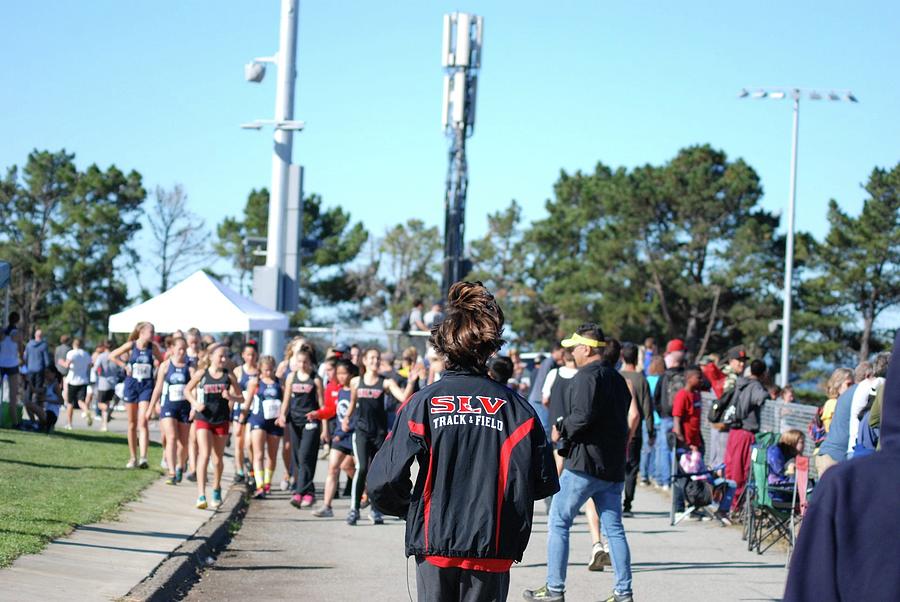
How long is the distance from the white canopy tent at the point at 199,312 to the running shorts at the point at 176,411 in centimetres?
324

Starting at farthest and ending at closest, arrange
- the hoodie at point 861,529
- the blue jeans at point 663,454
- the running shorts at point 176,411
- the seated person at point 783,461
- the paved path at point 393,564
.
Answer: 1. the blue jeans at point 663,454
2. the running shorts at point 176,411
3. the seated person at point 783,461
4. the paved path at point 393,564
5. the hoodie at point 861,529

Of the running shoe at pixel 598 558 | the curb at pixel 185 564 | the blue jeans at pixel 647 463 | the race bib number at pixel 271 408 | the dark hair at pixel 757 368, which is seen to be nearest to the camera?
the curb at pixel 185 564

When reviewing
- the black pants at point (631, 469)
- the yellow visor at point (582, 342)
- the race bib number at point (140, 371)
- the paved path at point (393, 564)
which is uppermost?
the yellow visor at point (582, 342)

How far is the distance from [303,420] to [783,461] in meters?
5.59

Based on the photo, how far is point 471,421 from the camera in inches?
190

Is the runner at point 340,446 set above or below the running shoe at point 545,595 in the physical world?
above

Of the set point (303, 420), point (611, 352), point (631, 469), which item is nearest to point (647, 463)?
point (631, 469)

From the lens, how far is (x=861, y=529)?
2338 mm

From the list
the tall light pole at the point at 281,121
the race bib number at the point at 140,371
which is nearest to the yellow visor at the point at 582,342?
the race bib number at the point at 140,371

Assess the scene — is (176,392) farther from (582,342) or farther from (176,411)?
(582,342)

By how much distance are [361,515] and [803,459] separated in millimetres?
5416

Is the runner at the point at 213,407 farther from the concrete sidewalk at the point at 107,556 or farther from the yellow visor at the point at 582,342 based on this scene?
the yellow visor at the point at 582,342

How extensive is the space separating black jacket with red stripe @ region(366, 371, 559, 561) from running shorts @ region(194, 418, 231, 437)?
9.06m

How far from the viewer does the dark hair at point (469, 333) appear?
5012 millimetres
